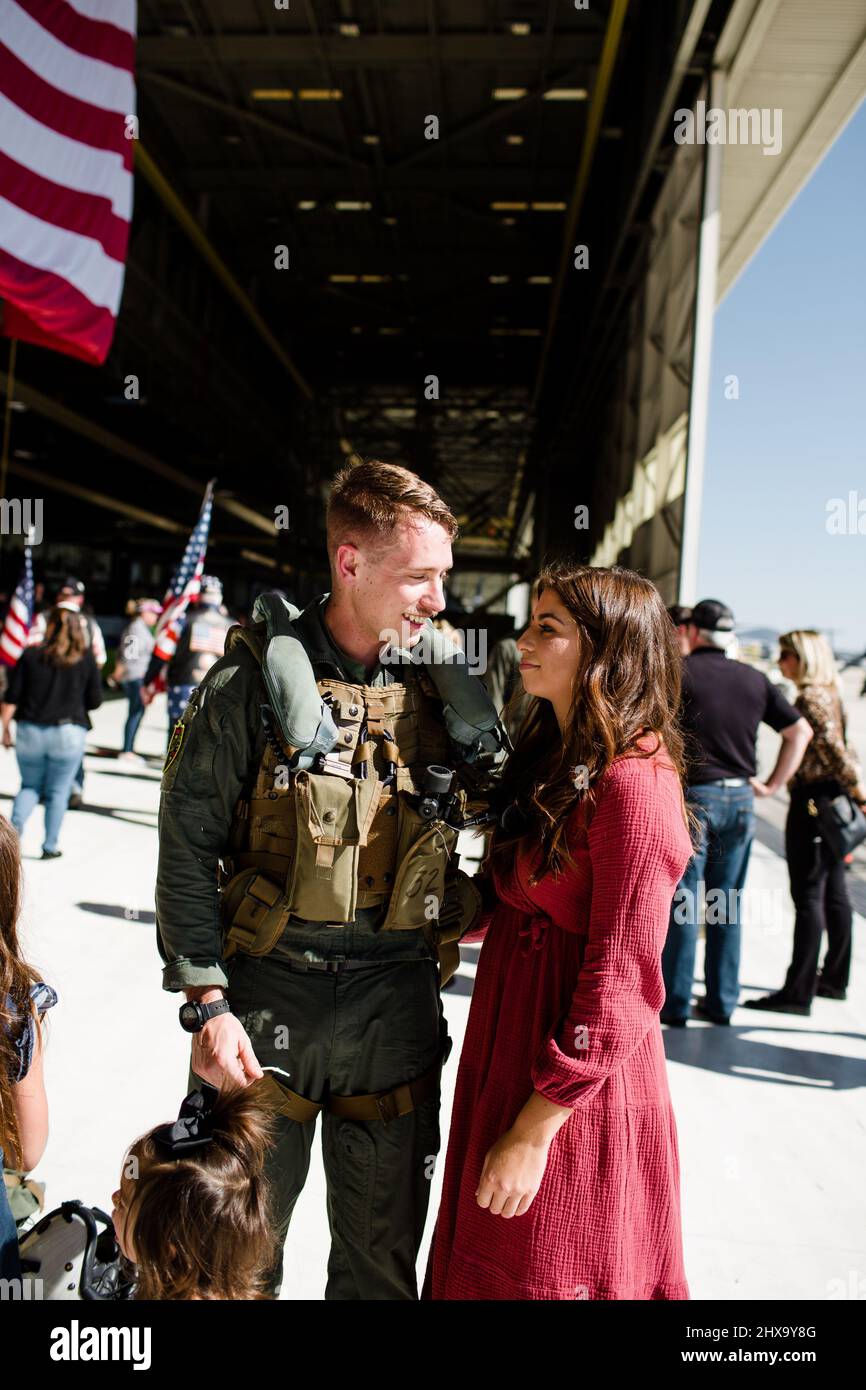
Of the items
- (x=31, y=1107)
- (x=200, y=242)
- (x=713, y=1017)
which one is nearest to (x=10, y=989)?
(x=31, y=1107)

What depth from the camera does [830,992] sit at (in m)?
5.78

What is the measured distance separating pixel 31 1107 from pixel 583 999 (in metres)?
1.22

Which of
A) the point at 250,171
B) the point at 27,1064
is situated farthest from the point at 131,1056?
the point at 250,171

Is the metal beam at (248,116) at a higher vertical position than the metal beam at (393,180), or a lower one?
lower

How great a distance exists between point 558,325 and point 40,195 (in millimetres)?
13705

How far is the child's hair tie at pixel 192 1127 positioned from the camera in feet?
5.92

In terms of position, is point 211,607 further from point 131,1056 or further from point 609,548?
point 609,548

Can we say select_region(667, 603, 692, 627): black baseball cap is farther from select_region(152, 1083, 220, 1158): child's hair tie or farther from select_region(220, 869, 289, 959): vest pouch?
select_region(152, 1083, 220, 1158): child's hair tie

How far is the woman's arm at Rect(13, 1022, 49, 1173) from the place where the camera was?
1.98 m

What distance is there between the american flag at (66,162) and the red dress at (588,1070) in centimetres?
665

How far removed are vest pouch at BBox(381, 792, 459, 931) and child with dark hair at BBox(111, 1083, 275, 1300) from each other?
0.54 m

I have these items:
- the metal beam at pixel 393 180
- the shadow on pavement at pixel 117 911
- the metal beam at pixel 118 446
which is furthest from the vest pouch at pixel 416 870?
the metal beam at pixel 118 446

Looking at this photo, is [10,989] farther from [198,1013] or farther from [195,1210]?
[195,1210]

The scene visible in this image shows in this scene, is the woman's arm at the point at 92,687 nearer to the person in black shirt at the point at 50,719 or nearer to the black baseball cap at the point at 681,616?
the person in black shirt at the point at 50,719
